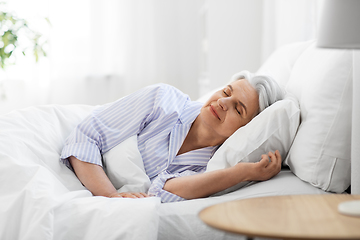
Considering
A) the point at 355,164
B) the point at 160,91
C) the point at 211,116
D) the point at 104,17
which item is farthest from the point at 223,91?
the point at 104,17

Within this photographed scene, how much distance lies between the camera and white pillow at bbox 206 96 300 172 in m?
1.21

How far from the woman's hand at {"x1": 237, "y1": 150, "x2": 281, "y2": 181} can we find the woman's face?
227 millimetres

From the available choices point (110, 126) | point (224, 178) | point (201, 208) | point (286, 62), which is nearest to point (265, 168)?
point (224, 178)

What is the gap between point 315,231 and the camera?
58 cm

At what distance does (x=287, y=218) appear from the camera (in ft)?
2.10

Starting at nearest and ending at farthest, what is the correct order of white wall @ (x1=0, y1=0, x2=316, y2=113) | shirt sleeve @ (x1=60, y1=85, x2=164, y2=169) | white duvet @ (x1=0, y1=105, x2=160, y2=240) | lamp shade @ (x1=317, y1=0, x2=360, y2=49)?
1. lamp shade @ (x1=317, y1=0, x2=360, y2=49)
2. white duvet @ (x1=0, y1=105, x2=160, y2=240)
3. shirt sleeve @ (x1=60, y1=85, x2=164, y2=169)
4. white wall @ (x1=0, y1=0, x2=316, y2=113)

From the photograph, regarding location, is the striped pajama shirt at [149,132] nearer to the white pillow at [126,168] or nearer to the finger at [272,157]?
the white pillow at [126,168]

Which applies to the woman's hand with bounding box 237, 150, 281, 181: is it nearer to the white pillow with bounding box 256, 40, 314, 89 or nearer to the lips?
the lips

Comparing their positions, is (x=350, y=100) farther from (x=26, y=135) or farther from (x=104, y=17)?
(x=104, y=17)

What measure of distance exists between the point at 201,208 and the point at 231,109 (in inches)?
17.6

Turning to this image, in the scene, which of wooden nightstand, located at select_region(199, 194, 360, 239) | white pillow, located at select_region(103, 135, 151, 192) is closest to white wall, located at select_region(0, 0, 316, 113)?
white pillow, located at select_region(103, 135, 151, 192)

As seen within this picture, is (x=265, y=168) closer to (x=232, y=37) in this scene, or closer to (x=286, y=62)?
(x=286, y=62)

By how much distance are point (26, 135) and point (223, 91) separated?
2.41 feet

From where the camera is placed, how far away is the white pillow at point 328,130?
3.50 ft
